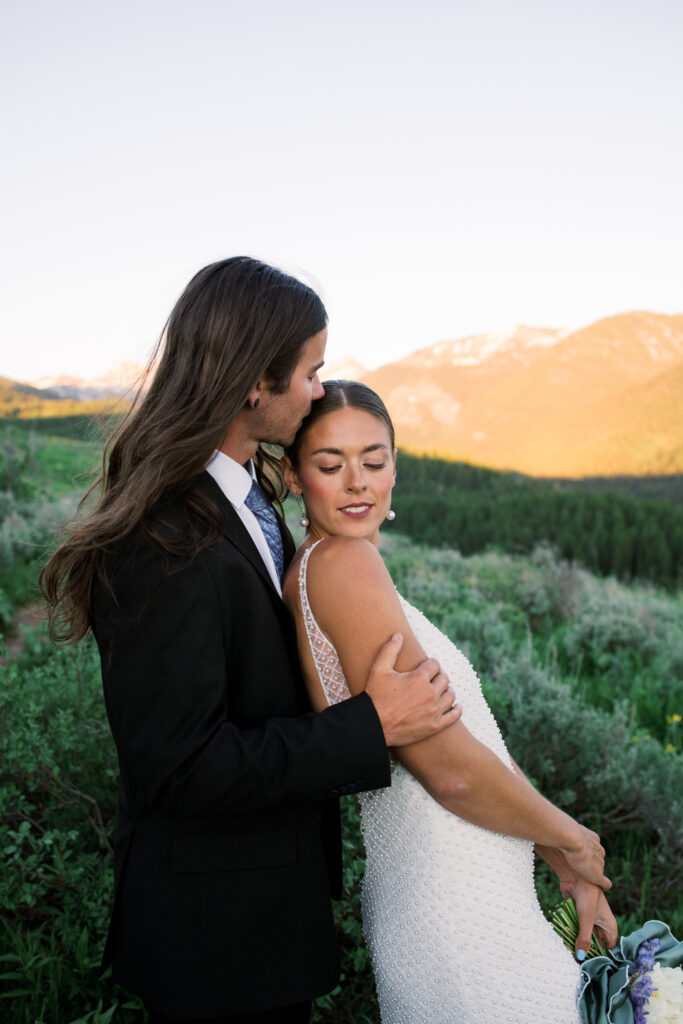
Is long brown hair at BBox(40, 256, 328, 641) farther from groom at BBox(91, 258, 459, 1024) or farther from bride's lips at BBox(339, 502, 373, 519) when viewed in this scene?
bride's lips at BBox(339, 502, 373, 519)

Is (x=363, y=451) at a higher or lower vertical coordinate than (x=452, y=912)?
higher

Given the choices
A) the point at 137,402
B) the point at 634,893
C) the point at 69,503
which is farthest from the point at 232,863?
the point at 69,503

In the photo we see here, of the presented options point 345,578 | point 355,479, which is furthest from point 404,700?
point 355,479

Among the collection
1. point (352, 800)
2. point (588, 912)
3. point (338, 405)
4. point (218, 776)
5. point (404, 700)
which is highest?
point (338, 405)

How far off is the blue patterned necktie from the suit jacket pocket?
2.36 feet

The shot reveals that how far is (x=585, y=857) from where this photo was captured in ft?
6.76

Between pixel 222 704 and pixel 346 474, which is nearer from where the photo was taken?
pixel 222 704

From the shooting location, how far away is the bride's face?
2.18 meters

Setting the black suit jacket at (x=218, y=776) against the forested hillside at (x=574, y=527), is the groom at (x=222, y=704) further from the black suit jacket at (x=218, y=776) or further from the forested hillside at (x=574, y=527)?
the forested hillside at (x=574, y=527)

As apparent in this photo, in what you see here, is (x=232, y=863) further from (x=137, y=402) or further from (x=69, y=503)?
(x=69, y=503)

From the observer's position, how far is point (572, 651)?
716 cm

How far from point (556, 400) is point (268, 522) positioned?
94.5 feet

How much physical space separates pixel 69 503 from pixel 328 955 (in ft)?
26.8

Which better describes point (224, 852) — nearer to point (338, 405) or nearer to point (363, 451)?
point (363, 451)
